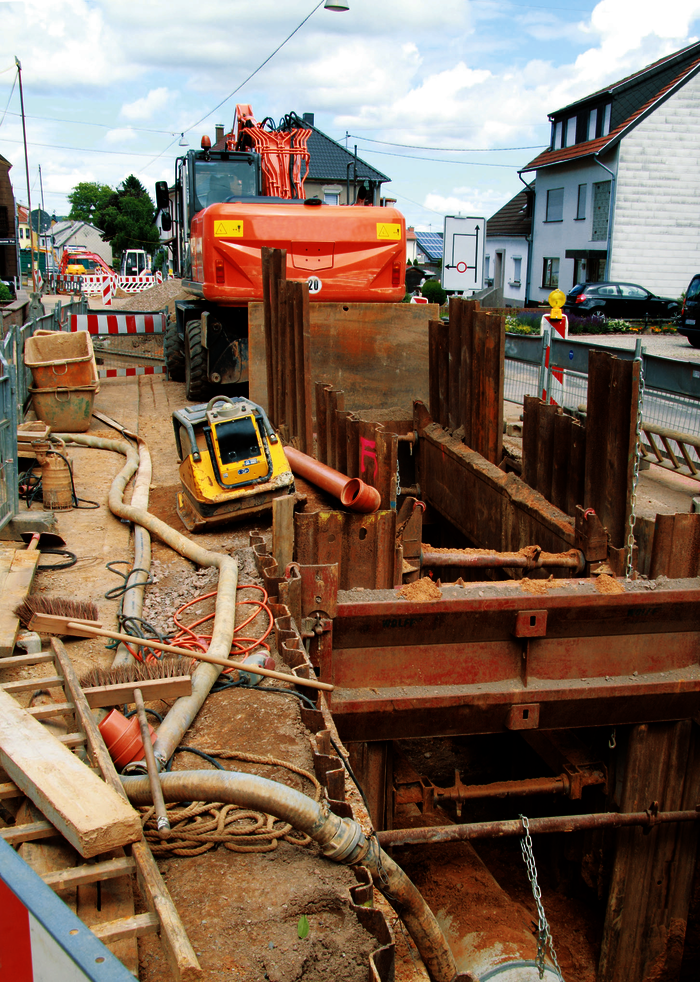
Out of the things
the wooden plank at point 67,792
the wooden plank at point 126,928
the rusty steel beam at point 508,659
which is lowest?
the rusty steel beam at point 508,659

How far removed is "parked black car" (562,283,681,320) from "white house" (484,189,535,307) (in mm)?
13095

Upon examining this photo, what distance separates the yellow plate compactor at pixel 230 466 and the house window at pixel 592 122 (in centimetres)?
3472

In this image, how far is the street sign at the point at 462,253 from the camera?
504 inches

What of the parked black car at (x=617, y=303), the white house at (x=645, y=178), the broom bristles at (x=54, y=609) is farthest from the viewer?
the white house at (x=645, y=178)

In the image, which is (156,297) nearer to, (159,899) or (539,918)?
(539,918)

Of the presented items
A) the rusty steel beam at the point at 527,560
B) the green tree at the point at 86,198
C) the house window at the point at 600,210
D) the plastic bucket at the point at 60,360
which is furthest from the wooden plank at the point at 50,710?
the green tree at the point at 86,198

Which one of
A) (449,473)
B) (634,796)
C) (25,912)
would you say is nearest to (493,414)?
(449,473)

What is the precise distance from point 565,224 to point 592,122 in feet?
14.2

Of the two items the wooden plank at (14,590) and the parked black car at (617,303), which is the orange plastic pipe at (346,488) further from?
the parked black car at (617,303)

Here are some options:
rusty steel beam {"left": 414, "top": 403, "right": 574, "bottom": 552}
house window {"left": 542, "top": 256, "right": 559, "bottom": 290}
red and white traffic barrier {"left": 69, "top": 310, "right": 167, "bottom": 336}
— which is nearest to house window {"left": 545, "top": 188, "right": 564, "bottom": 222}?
house window {"left": 542, "top": 256, "right": 559, "bottom": 290}

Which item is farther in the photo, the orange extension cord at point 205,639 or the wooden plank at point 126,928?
the orange extension cord at point 205,639

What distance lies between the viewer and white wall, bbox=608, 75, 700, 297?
32688 mm

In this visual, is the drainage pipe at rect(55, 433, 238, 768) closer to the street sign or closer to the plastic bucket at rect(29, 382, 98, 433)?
the plastic bucket at rect(29, 382, 98, 433)

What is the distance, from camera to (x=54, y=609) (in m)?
4.60
